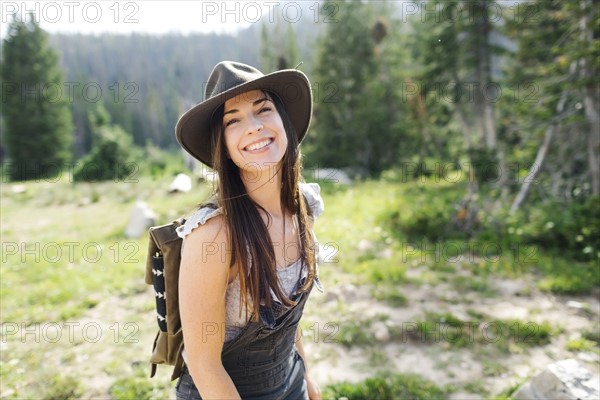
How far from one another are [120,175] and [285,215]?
632 inches

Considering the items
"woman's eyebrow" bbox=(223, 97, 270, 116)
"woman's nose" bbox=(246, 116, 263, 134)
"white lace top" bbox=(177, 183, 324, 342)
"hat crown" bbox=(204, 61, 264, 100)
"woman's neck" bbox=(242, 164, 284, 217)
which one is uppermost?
"hat crown" bbox=(204, 61, 264, 100)

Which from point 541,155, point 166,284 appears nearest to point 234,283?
point 166,284

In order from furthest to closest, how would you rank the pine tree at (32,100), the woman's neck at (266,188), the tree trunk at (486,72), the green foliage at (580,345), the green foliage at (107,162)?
the pine tree at (32,100)
the green foliage at (107,162)
the tree trunk at (486,72)
the green foliage at (580,345)
the woman's neck at (266,188)

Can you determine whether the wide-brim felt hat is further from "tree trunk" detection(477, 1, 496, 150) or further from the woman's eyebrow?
"tree trunk" detection(477, 1, 496, 150)

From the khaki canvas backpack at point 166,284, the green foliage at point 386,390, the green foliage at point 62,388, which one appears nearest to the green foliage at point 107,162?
the green foliage at point 62,388

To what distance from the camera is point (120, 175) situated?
1595 cm

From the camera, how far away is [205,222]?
1.44 metres

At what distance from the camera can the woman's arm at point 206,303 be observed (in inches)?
54.1

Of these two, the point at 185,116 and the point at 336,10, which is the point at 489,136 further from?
the point at 185,116

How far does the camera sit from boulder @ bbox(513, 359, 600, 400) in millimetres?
2582

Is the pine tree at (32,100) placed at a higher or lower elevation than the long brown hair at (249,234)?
higher

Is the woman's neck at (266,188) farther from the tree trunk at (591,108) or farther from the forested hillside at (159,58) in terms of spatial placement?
the forested hillside at (159,58)

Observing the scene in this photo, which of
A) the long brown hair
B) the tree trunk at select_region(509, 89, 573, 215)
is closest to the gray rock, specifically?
the long brown hair

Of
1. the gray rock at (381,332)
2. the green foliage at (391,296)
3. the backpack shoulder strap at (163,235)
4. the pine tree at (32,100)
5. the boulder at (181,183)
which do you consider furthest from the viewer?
the pine tree at (32,100)
